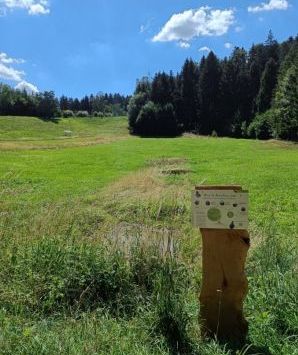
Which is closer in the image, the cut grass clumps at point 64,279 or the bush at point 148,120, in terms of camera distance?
the cut grass clumps at point 64,279

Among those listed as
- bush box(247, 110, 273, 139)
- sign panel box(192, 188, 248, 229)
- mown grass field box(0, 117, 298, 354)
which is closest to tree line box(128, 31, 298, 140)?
bush box(247, 110, 273, 139)

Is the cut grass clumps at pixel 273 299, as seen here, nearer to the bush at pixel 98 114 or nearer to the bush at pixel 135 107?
the bush at pixel 135 107

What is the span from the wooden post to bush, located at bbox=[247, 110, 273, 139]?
203 feet

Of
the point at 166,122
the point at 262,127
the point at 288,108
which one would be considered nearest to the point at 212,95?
the point at 166,122

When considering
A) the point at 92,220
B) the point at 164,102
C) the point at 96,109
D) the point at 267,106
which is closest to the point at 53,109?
the point at 96,109

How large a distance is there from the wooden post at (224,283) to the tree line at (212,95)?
7049cm

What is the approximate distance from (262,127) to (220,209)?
66122mm

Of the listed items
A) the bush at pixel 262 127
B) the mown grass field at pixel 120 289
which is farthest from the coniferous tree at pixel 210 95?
the mown grass field at pixel 120 289

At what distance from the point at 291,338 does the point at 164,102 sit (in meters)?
80.9

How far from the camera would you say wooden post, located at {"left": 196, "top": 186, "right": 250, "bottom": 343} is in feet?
13.4

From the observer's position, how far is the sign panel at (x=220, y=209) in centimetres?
402

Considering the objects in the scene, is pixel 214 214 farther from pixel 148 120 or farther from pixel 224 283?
pixel 148 120

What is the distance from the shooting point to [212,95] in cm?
8331

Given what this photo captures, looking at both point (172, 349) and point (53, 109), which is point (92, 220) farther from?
point (53, 109)
